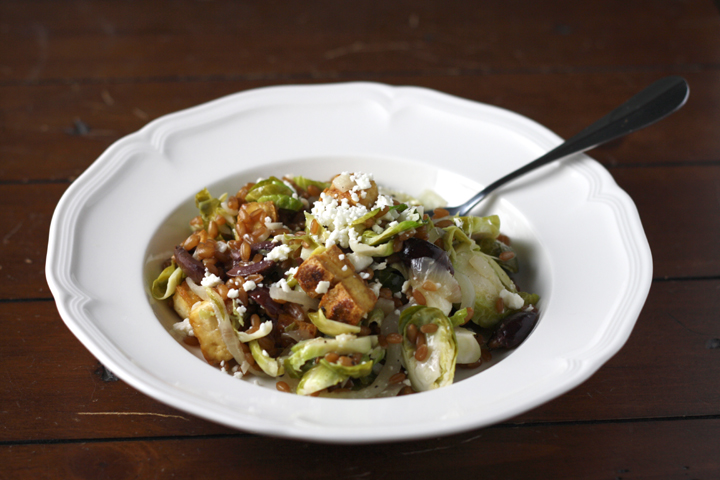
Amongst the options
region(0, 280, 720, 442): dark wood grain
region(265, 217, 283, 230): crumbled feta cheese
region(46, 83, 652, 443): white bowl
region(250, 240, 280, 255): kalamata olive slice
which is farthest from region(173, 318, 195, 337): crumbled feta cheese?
region(265, 217, 283, 230): crumbled feta cheese

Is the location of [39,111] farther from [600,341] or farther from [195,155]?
[600,341]

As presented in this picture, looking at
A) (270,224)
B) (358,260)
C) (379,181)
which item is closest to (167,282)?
(270,224)

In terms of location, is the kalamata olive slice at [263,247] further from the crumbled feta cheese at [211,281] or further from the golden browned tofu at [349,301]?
the golden browned tofu at [349,301]

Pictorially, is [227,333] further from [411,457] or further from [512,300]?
[512,300]

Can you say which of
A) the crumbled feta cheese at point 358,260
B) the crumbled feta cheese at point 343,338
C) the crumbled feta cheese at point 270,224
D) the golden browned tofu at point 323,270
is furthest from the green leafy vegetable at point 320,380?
the crumbled feta cheese at point 270,224

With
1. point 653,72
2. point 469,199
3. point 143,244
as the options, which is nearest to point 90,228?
point 143,244

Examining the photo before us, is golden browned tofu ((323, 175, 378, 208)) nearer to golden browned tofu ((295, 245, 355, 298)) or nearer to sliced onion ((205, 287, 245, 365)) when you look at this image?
golden browned tofu ((295, 245, 355, 298))
